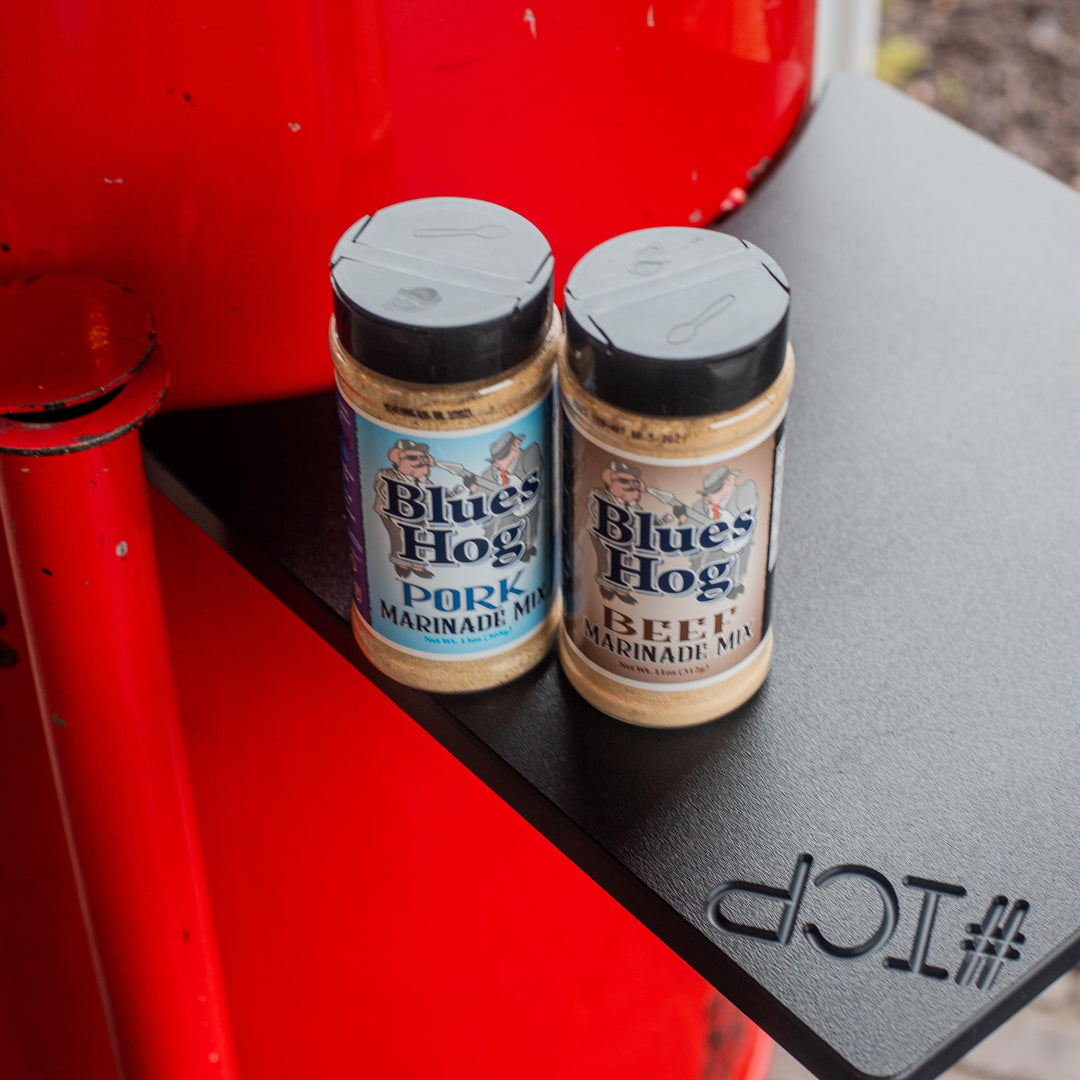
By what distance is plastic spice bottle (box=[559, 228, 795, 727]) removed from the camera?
60 centimetres

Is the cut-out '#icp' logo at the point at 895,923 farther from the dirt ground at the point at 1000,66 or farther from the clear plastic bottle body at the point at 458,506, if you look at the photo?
the dirt ground at the point at 1000,66

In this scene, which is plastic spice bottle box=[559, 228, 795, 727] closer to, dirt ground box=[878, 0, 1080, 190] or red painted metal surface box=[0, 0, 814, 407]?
red painted metal surface box=[0, 0, 814, 407]

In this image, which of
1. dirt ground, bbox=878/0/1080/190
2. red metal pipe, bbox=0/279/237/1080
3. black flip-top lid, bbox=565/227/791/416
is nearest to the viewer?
black flip-top lid, bbox=565/227/791/416

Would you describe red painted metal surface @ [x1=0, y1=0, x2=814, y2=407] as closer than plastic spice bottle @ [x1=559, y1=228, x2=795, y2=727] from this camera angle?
No

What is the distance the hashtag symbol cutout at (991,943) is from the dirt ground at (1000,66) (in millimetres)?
1955

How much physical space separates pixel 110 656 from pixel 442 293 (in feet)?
0.92

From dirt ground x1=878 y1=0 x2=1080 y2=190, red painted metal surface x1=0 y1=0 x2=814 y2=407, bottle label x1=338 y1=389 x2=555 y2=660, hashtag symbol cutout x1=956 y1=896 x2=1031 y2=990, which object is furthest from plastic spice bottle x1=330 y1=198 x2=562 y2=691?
dirt ground x1=878 y1=0 x2=1080 y2=190

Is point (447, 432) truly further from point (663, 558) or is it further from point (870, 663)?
point (870, 663)

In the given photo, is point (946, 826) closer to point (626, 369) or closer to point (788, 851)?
point (788, 851)

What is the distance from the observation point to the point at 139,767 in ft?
2.65

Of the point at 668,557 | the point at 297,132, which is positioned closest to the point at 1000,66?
the point at 297,132

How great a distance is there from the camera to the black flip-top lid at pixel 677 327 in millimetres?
591

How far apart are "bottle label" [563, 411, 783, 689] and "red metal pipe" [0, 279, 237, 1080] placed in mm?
225

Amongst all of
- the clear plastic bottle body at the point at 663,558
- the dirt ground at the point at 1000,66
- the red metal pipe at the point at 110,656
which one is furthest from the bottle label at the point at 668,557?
the dirt ground at the point at 1000,66
